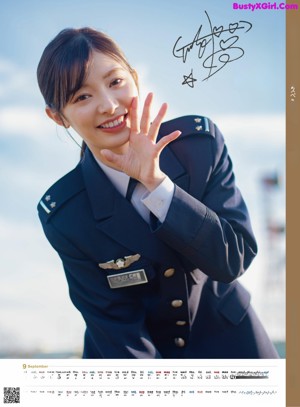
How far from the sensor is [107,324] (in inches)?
63.9

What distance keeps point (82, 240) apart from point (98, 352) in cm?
31

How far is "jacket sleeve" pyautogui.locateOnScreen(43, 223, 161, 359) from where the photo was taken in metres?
1.61

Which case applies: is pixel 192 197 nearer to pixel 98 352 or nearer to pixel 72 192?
pixel 72 192

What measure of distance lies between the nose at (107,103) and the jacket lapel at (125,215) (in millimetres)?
174

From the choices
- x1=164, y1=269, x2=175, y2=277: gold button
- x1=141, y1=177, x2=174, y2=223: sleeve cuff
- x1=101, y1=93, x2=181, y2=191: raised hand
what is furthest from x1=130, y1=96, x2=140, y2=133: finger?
x1=164, y1=269, x2=175, y2=277: gold button

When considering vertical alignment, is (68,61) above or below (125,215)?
above

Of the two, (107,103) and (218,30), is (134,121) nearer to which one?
(107,103)

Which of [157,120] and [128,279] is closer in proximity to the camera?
[157,120]

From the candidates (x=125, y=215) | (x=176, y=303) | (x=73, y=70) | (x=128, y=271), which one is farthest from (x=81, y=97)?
(x=176, y=303)

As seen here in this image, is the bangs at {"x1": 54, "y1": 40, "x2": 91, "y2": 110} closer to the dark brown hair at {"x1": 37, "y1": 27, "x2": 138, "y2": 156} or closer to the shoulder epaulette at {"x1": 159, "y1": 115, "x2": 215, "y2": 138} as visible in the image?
the dark brown hair at {"x1": 37, "y1": 27, "x2": 138, "y2": 156}

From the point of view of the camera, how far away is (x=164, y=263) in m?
1.55

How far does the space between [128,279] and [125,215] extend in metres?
0.16

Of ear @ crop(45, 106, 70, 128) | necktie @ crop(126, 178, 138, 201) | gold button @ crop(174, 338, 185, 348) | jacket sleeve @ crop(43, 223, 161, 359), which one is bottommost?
gold button @ crop(174, 338, 185, 348)

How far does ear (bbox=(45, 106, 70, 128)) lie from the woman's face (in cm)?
6
